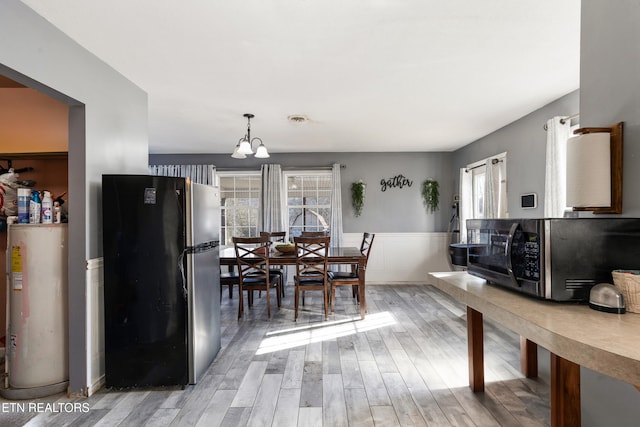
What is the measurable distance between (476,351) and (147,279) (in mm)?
2286

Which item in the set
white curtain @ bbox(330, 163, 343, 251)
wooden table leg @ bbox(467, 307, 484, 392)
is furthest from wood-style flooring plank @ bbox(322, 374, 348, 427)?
white curtain @ bbox(330, 163, 343, 251)

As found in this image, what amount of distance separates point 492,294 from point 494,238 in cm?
29

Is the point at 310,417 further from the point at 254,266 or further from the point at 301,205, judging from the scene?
the point at 301,205

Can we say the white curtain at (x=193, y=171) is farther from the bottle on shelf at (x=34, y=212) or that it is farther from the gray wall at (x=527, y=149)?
the gray wall at (x=527, y=149)

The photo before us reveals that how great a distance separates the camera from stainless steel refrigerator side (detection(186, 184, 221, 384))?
2.31m

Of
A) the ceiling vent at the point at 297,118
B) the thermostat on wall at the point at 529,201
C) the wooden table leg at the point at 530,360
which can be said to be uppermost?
the ceiling vent at the point at 297,118

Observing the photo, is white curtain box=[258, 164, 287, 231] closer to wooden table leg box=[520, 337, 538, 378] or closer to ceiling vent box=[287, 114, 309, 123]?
ceiling vent box=[287, 114, 309, 123]

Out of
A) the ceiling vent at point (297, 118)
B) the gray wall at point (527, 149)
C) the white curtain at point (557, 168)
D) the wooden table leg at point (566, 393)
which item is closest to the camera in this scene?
the wooden table leg at point (566, 393)

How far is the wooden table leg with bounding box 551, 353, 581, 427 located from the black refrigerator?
2.11 m

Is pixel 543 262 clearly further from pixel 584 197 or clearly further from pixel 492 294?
pixel 584 197

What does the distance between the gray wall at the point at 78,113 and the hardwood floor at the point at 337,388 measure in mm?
499

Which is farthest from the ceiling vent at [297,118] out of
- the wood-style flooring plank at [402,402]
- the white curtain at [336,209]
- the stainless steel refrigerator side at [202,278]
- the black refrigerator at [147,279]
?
the wood-style flooring plank at [402,402]

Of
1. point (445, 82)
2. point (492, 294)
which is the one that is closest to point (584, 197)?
point (492, 294)

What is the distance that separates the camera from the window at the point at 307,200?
5815 mm
